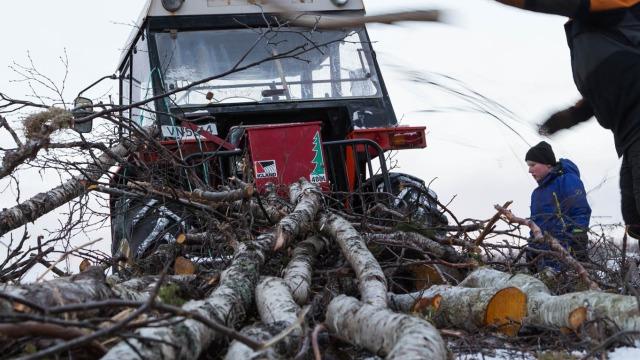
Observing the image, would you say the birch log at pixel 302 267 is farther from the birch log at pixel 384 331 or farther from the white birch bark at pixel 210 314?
the birch log at pixel 384 331

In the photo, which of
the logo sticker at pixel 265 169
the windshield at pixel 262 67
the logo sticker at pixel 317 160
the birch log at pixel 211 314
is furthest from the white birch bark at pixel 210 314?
the windshield at pixel 262 67

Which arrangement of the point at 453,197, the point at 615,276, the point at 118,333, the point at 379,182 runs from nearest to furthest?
the point at 118,333 → the point at 615,276 → the point at 453,197 → the point at 379,182

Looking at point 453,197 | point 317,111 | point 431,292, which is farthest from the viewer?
point 317,111

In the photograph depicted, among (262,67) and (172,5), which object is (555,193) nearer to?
(262,67)

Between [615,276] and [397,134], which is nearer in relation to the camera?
[615,276]

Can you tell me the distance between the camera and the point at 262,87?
294 inches

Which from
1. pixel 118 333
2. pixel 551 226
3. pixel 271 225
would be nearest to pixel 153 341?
pixel 118 333

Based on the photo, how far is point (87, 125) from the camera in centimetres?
536

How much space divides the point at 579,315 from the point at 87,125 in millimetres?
3147

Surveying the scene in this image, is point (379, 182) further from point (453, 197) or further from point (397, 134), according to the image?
point (453, 197)

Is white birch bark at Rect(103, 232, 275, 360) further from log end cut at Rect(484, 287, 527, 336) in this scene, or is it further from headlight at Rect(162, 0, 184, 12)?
headlight at Rect(162, 0, 184, 12)

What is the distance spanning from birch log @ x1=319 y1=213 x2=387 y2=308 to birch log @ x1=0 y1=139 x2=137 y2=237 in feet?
4.77

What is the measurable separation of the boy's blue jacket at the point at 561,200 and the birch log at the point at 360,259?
1648mm

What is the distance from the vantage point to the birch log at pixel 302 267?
4180 millimetres
